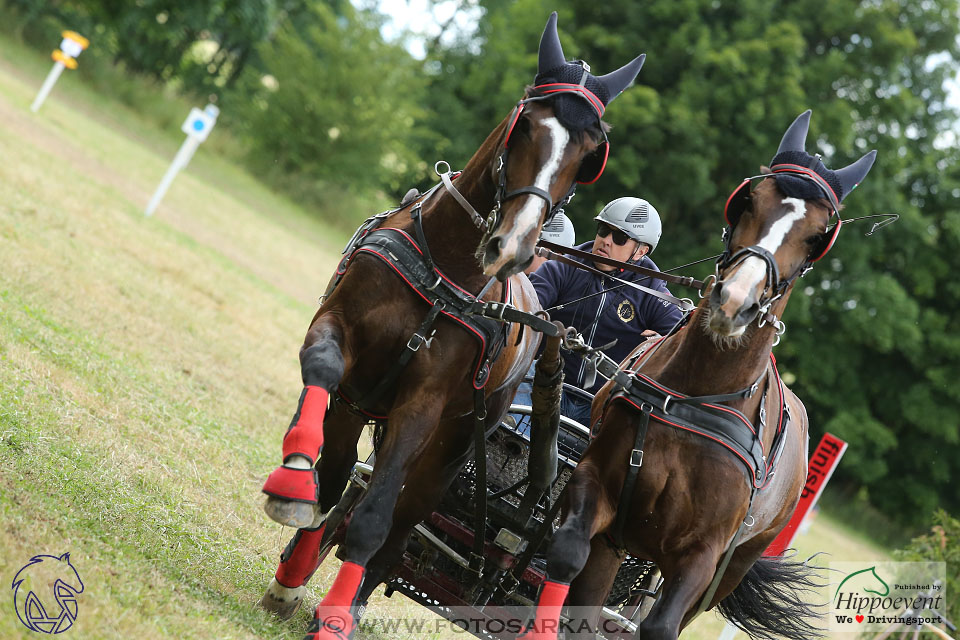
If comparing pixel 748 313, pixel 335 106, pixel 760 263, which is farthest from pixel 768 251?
pixel 335 106

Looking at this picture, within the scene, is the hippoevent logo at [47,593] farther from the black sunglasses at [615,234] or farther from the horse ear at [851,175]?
the black sunglasses at [615,234]

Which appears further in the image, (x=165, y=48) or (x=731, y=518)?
(x=165, y=48)

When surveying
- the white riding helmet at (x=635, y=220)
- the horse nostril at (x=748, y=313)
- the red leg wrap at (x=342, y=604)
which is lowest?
the red leg wrap at (x=342, y=604)

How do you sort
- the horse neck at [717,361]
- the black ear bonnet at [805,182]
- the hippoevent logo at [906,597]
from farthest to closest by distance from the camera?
the hippoevent logo at [906,597] < the horse neck at [717,361] < the black ear bonnet at [805,182]

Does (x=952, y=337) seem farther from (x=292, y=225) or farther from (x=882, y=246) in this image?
(x=292, y=225)

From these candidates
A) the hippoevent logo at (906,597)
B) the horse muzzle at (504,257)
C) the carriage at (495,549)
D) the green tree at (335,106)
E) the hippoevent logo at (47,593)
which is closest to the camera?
the hippoevent logo at (47,593)

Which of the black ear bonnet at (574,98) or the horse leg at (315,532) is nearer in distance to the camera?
the black ear bonnet at (574,98)

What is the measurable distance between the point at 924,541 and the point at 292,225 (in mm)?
20972

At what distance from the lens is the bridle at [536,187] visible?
3766mm

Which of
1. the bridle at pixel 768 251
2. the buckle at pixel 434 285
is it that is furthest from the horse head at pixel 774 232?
the buckle at pixel 434 285

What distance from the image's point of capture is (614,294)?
6.37 metres

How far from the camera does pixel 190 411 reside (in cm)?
733

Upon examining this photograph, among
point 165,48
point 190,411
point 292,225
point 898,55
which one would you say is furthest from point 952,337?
point 165,48

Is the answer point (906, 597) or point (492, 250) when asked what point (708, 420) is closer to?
point (492, 250)
